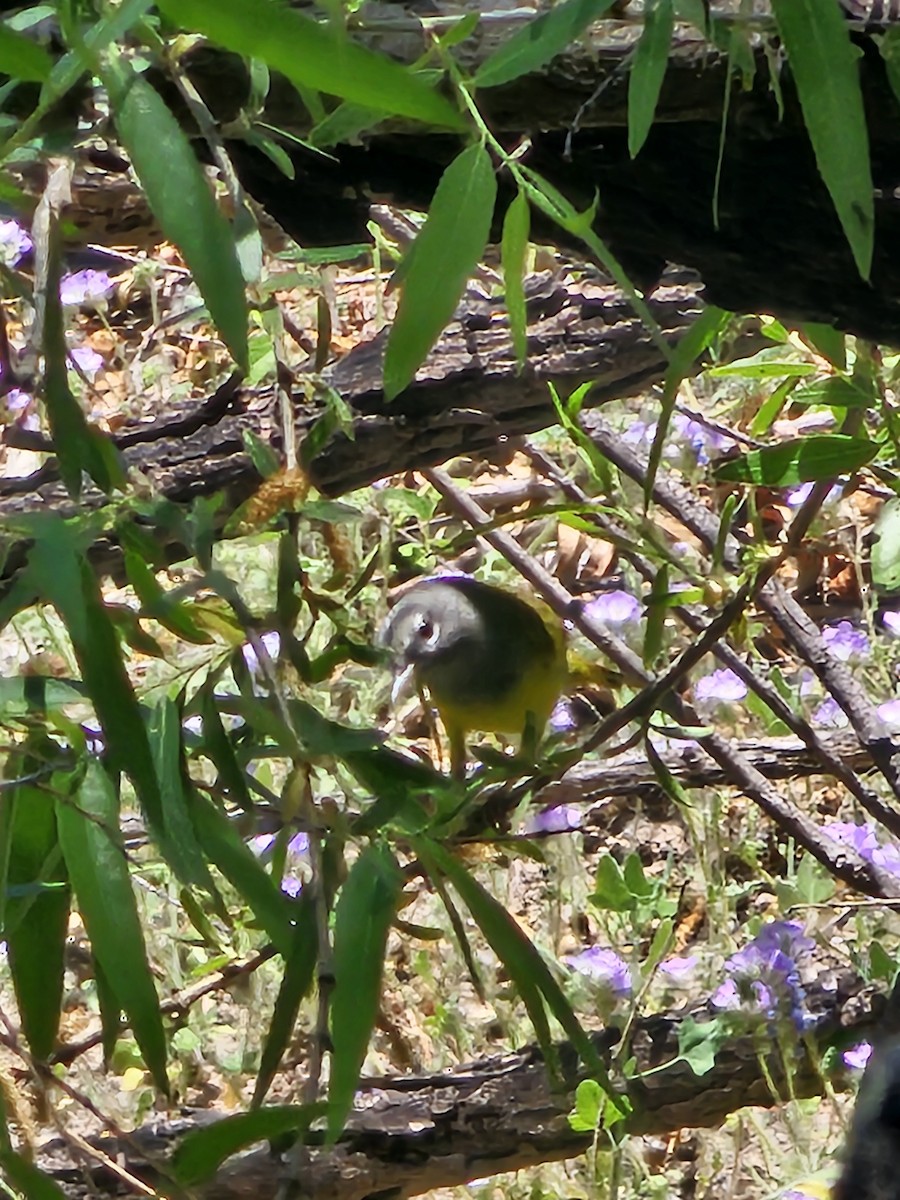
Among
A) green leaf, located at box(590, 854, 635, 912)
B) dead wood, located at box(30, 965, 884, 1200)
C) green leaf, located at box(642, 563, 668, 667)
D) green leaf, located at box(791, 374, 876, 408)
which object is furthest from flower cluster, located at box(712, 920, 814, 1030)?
green leaf, located at box(791, 374, 876, 408)

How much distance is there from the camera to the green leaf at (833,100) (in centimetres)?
73

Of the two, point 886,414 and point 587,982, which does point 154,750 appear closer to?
point 886,414

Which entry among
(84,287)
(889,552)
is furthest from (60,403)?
(84,287)

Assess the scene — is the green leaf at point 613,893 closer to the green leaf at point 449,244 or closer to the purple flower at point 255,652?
the purple flower at point 255,652

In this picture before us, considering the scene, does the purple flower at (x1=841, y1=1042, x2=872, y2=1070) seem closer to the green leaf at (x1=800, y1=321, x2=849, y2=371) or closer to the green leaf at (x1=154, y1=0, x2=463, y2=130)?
the green leaf at (x1=800, y1=321, x2=849, y2=371)

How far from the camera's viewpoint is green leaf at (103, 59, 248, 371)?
2.28 feet

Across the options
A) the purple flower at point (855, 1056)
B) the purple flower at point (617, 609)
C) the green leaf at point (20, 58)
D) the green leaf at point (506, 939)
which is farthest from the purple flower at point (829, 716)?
the green leaf at point (20, 58)

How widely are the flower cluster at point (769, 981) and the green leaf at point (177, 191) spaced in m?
1.23

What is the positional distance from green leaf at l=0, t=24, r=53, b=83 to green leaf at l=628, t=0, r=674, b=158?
0.27m

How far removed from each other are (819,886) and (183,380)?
1986 millimetres

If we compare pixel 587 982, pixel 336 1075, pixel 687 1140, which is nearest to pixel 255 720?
pixel 336 1075

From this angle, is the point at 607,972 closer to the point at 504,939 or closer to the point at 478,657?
the point at 478,657

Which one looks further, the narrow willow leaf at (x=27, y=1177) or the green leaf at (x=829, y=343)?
the green leaf at (x=829, y=343)

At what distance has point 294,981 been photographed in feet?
3.12
